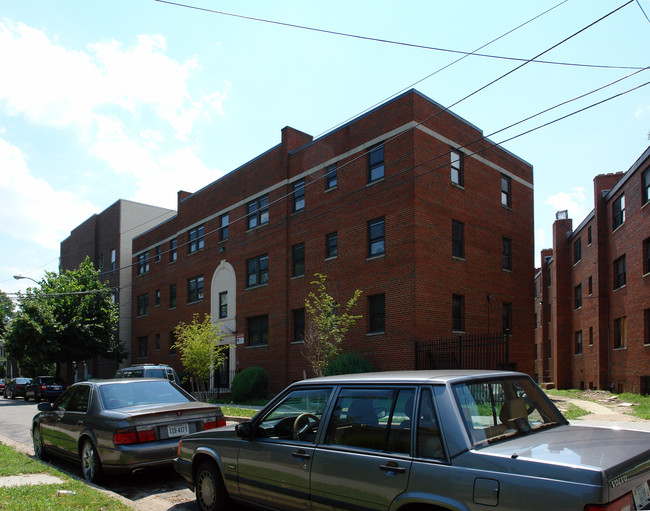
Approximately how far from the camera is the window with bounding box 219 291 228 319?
28.6m

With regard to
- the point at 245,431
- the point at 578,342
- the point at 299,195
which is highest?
the point at 299,195

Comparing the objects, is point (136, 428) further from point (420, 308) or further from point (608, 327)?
point (608, 327)

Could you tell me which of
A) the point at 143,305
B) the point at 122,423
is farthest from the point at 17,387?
the point at 122,423

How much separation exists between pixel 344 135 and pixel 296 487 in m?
18.4

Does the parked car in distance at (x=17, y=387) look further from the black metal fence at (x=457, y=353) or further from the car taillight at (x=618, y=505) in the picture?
the car taillight at (x=618, y=505)

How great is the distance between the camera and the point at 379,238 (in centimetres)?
2033

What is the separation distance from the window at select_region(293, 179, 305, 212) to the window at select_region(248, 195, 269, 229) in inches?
73.8

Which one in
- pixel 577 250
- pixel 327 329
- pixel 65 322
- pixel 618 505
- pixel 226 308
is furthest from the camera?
pixel 577 250

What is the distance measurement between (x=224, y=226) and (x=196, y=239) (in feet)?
10.5

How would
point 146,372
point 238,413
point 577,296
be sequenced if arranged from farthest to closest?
point 577,296, point 146,372, point 238,413

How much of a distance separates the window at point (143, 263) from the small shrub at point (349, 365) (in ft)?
73.4

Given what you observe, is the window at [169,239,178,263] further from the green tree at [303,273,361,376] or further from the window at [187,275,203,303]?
the green tree at [303,273,361,376]

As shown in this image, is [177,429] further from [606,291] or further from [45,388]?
[606,291]

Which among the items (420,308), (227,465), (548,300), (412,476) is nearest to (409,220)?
(420,308)
